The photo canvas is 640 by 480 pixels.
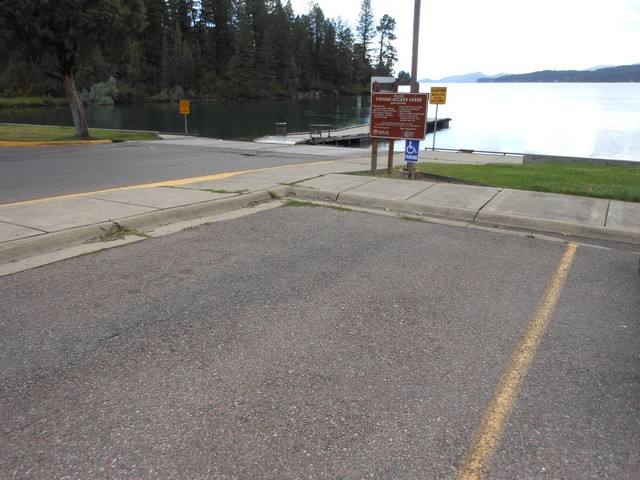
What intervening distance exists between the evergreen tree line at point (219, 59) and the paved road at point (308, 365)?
93175 millimetres

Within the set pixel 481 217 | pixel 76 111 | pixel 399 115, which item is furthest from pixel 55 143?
pixel 481 217

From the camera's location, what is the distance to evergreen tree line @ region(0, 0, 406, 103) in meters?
90.4

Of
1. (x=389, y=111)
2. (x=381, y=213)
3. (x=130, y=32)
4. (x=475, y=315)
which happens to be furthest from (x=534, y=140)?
(x=475, y=315)

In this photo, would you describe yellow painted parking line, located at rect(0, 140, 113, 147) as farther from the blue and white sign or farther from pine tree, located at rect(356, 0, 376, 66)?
pine tree, located at rect(356, 0, 376, 66)

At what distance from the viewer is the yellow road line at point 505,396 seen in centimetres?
245

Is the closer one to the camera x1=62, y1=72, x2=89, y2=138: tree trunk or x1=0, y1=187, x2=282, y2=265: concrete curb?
x1=0, y1=187, x2=282, y2=265: concrete curb

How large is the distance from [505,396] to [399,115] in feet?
27.8

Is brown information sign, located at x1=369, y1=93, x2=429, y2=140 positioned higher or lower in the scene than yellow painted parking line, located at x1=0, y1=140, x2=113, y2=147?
higher

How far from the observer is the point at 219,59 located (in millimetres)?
118250

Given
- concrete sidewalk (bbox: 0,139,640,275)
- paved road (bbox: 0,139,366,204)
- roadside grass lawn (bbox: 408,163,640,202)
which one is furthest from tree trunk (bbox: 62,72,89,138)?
roadside grass lawn (bbox: 408,163,640,202)

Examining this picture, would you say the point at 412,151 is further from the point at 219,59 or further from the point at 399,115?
the point at 219,59

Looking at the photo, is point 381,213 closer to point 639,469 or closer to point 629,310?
point 629,310

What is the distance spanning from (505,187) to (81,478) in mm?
9224

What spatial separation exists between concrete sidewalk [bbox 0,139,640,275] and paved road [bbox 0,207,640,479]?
677 mm
